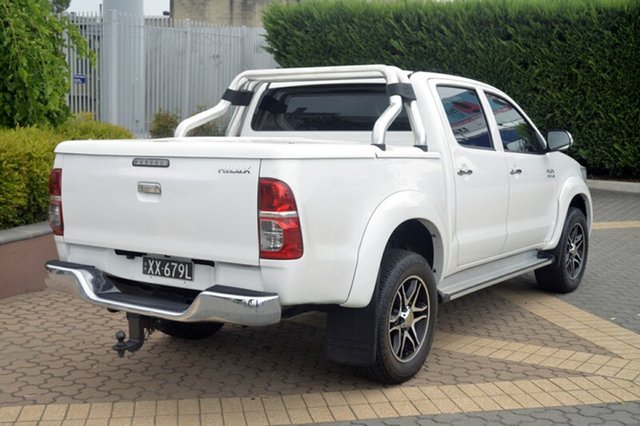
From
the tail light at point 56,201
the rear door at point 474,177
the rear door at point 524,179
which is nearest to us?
the tail light at point 56,201

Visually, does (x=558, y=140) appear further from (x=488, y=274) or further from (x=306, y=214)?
(x=306, y=214)

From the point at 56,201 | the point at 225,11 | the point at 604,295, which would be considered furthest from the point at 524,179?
the point at 225,11

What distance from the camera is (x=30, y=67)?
8.47 m

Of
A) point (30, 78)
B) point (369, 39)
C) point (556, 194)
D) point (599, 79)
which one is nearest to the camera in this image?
point (556, 194)

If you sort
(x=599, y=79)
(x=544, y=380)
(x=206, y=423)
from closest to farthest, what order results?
(x=206, y=423)
(x=544, y=380)
(x=599, y=79)

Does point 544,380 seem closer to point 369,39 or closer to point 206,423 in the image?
point 206,423

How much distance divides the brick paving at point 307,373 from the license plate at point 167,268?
769mm

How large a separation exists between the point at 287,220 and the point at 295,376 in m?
1.53

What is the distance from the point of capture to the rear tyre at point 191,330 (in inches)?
226

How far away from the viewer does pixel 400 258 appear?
4.95 meters

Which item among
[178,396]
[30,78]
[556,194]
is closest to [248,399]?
[178,396]

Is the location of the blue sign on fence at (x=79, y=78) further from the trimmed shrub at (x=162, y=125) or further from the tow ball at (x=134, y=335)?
the tow ball at (x=134, y=335)

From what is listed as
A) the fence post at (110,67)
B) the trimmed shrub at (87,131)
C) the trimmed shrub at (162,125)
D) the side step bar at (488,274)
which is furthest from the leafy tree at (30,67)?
the trimmed shrub at (162,125)

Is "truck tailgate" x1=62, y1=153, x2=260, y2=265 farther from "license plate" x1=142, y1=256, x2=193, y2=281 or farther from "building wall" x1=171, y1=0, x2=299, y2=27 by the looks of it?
"building wall" x1=171, y1=0, x2=299, y2=27
